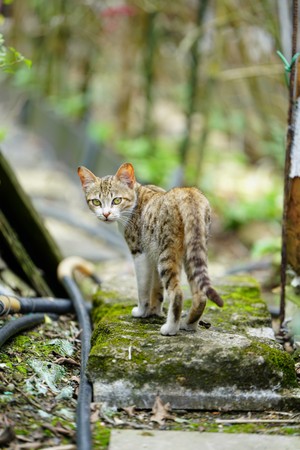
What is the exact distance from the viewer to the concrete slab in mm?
3648

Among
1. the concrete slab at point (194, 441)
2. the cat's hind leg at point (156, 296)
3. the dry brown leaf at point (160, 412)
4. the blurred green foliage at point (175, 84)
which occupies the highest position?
the blurred green foliage at point (175, 84)

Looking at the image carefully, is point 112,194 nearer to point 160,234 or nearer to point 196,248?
point 160,234

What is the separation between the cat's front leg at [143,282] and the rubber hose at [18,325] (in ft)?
2.46

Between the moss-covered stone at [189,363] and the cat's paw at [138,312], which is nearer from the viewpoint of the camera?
the moss-covered stone at [189,363]

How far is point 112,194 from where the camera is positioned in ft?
15.8

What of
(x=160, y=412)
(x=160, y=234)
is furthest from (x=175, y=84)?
(x=160, y=412)

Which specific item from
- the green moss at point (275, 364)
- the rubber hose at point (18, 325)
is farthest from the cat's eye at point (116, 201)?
the green moss at point (275, 364)

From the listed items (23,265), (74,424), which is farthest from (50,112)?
(74,424)

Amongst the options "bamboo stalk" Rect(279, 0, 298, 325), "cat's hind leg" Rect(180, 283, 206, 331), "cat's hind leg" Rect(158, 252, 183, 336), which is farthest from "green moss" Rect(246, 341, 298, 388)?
"bamboo stalk" Rect(279, 0, 298, 325)

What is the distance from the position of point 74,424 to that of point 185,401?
2.14 ft

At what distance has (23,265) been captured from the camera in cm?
652

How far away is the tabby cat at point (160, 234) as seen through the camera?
4.30m

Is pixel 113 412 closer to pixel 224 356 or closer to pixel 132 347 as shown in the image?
pixel 132 347

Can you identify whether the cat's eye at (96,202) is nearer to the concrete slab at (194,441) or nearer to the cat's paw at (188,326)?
the cat's paw at (188,326)
